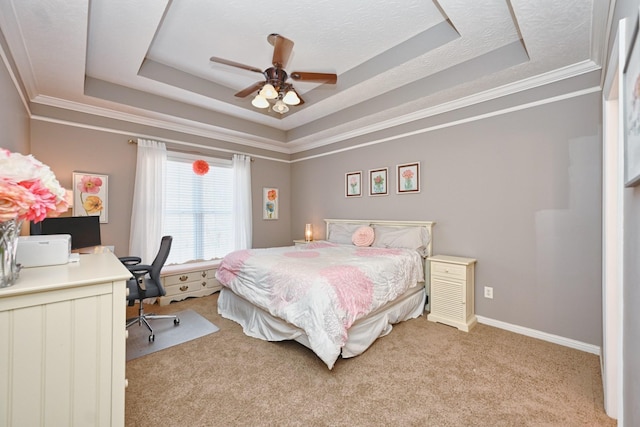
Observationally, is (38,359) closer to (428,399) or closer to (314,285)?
(314,285)

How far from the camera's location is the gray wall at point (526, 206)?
94.0 inches

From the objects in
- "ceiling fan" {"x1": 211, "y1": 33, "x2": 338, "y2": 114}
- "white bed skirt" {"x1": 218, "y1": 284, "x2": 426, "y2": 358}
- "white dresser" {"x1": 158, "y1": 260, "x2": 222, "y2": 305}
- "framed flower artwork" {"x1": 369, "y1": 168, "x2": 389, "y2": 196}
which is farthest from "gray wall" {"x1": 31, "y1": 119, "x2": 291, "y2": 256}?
"framed flower artwork" {"x1": 369, "y1": 168, "x2": 389, "y2": 196}

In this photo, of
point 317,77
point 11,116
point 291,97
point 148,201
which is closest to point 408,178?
point 317,77

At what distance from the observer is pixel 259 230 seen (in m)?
5.00

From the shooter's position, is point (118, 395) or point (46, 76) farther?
point (46, 76)

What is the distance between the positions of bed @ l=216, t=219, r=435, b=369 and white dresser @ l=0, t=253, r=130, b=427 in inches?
49.2

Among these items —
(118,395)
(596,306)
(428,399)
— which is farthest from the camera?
(596,306)

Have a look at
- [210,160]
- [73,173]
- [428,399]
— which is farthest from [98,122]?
[428,399]

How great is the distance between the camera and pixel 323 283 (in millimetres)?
2141

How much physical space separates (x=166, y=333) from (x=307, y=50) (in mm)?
3278

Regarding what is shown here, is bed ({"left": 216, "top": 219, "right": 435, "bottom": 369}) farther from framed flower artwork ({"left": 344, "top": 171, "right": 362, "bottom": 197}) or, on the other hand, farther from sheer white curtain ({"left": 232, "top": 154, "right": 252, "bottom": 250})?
sheer white curtain ({"left": 232, "top": 154, "right": 252, "bottom": 250})

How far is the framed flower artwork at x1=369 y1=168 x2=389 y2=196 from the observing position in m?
3.94

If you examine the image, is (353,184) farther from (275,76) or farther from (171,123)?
(171,123)

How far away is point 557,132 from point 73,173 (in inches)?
208
